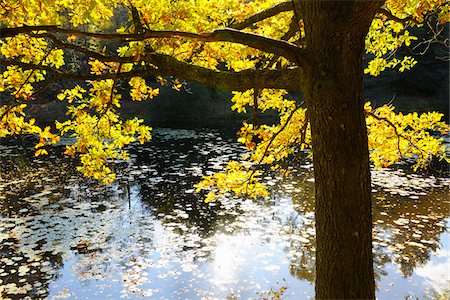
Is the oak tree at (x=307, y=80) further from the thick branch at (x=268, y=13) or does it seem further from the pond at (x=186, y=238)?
the pond at (x=186, y=238)

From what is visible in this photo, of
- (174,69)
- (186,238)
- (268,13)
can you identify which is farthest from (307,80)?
(186,238)

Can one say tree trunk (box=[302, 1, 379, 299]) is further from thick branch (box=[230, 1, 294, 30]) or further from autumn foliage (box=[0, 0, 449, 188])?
thick branch (box=[230, 1, 294, 30])

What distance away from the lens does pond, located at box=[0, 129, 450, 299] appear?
7449 millimetres

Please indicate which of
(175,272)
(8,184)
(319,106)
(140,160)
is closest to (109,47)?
(140,160)

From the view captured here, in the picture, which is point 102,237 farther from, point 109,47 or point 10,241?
point 109,47

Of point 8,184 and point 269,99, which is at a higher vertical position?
point 269,99

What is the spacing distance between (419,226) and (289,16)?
6425mm

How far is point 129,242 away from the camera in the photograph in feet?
30.4

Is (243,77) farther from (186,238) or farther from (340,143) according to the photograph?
(186,238)

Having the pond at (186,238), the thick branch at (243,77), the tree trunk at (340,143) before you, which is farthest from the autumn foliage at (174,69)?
the pond at (186,238)

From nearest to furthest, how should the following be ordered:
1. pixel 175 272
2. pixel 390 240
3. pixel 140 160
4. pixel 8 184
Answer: pixel 175 272, pixel 390 240, pixel 8 184, pixel 140 160

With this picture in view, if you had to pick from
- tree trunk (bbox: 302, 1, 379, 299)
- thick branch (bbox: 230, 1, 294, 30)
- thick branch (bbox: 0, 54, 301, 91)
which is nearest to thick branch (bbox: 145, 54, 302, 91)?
thick branch (bbox: 0, 54, 301, 91)

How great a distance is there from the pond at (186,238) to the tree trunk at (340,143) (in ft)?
15.2

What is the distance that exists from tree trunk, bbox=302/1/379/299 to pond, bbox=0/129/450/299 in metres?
4.62
